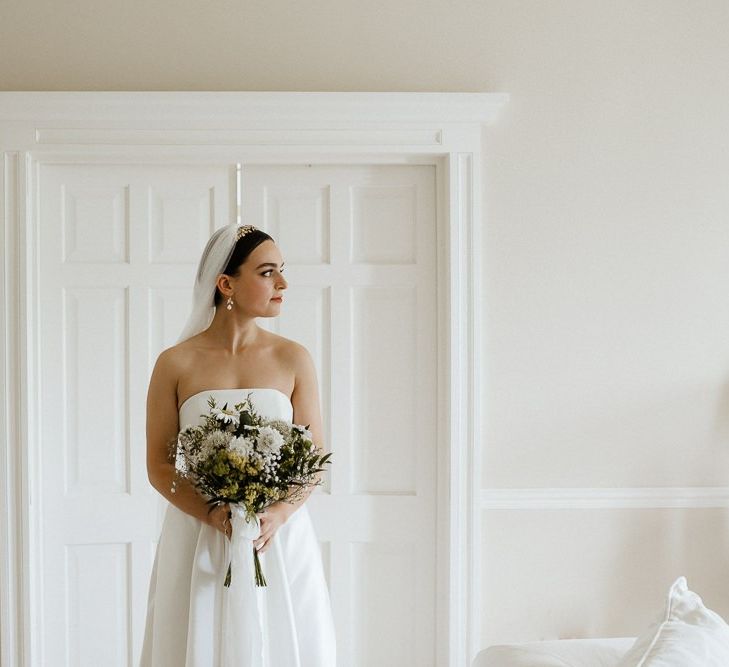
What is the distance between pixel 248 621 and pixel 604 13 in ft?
8.34

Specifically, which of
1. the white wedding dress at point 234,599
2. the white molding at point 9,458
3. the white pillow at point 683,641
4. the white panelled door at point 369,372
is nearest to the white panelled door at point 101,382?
the white molding at point 9,458

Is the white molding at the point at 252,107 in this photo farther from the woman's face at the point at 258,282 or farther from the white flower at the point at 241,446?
the white flower at the point at 241,446

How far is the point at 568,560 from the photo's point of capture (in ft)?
10.3

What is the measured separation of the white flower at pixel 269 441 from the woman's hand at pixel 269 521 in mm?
221

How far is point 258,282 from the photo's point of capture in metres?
2.26

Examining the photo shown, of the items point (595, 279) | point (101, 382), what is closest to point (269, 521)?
point (101, 382)

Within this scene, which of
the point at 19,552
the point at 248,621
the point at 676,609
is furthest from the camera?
the point at 19,552

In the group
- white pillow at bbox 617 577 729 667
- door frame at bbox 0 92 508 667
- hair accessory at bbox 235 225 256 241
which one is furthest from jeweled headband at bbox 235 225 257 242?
white pillow at bbox 617 577 729 667

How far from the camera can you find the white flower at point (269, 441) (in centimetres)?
193

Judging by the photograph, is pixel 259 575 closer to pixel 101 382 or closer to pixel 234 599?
pixel 234 599

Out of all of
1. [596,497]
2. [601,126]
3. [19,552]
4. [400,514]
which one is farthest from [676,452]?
[19,552]

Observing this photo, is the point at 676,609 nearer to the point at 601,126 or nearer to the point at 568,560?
the point at 568,560

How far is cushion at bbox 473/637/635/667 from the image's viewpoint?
1.62 meters

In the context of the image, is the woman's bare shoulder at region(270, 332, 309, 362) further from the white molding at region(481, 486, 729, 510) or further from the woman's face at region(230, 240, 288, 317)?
the white molding at region(481, 486, 729, 510)
